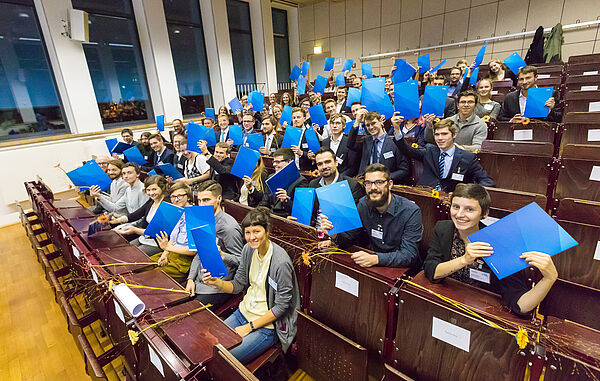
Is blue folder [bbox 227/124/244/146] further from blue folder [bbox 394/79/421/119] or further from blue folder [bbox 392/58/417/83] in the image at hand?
blue folder [bbox 392/58/417/83]

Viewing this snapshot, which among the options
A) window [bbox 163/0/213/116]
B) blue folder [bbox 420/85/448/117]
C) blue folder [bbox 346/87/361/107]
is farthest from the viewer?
window [bbox 163/0/213/116]

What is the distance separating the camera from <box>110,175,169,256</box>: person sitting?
2639 millimetres

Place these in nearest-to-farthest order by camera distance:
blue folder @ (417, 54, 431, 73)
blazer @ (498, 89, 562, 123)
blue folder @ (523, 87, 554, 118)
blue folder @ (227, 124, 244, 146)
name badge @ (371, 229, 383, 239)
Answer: name badge @ (371, 229, 383, 239), blue folder @ (523, 87, 554, 118), blazer @ (498, 89, 562, 123), blue folder @ (227, 124, 244, 146), blue folder @ (417, 54, 431, 73)

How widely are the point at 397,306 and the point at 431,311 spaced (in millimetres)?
176

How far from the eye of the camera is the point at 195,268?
202 cm

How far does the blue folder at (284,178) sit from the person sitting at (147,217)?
1.05 metres

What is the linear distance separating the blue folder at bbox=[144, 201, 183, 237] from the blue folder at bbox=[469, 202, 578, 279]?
184 cm

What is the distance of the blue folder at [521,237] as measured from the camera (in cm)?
98

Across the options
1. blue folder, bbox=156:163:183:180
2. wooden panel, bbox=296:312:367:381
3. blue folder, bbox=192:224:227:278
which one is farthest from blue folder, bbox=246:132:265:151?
wooden panel, bbox=296:312:367:381

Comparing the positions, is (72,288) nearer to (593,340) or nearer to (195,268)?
(195,268)

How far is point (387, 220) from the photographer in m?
1.75

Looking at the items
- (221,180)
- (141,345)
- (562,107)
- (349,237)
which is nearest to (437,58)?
(562,107)

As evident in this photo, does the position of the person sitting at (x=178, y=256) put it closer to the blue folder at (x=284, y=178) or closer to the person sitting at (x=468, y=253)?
the blue folder at (x=284, y=178)

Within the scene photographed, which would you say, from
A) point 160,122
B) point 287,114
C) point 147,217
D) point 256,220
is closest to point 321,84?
point 287,114
